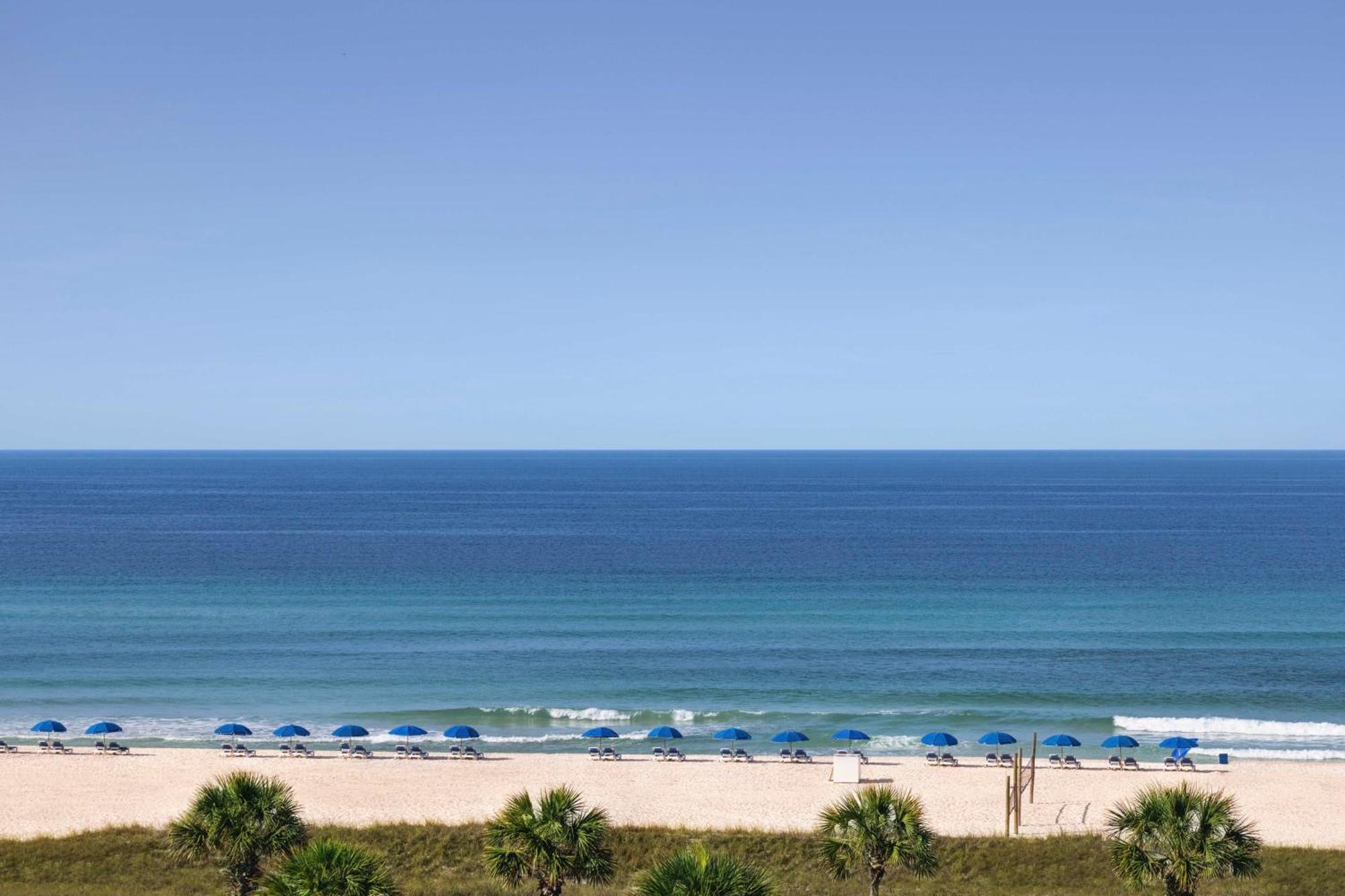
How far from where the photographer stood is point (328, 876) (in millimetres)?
18172

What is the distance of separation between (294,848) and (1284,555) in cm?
9395

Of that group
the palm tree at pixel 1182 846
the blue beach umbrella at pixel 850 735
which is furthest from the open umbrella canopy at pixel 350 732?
the palm tree at pixel 1182 846

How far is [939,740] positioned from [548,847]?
20.9 meters

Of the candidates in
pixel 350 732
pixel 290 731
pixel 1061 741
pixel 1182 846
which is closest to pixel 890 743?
pixel 1061 741

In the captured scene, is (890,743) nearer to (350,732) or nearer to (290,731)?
(350,732)

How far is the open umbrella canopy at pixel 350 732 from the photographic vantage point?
38938 millimetres

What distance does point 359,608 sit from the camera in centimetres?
6931

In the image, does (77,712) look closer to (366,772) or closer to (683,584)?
(366,772)

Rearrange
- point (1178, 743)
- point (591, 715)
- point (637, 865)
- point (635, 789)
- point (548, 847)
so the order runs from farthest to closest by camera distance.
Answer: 1. point (591, 715)
2. point (1178, 743)
3. point (635, 789)
4. point (637, 865)
5. point (548, 847)

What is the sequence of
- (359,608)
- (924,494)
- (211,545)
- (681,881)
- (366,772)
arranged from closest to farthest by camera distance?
(681,881) → (366,772) → (359,608) → (211,545) → (924,494)

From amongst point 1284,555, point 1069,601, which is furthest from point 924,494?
point 1069,601

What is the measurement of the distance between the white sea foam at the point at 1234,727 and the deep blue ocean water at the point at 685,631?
0.40ft

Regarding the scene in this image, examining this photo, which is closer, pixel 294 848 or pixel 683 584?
pixel 294 848

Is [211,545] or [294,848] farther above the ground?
[211,545]
